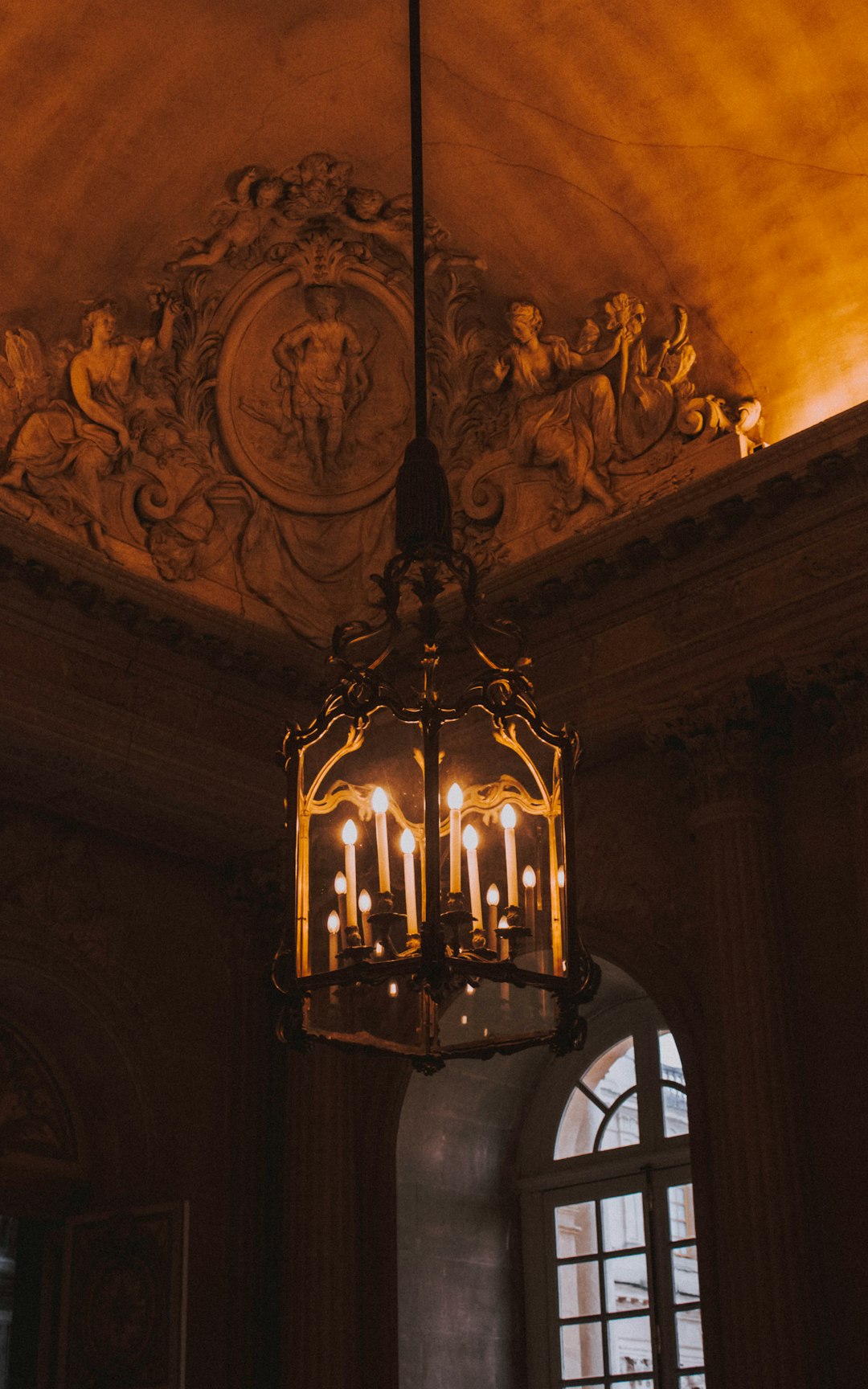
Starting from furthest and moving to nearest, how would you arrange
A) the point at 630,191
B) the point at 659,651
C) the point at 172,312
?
the point at 172,312 < the point at 630,191 < the point at 659,651

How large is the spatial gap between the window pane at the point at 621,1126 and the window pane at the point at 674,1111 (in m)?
0.26

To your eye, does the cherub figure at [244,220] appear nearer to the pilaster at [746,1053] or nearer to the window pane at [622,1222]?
the pilaster at [746,1053]

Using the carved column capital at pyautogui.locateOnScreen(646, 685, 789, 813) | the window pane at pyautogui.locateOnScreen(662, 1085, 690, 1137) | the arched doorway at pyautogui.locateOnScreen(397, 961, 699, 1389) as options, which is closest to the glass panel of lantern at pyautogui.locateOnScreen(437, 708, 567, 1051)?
the carved column capital at pyautogui.locateOnScreen(646, 685, 789, 813)

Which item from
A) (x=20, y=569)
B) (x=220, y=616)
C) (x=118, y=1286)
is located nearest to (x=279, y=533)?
(x=220, y=616)

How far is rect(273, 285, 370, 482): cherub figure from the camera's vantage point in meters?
10.6

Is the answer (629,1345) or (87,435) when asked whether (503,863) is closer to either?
(629,1345)

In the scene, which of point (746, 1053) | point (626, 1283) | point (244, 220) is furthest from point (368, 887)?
point (244, 220)

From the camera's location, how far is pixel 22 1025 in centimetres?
983

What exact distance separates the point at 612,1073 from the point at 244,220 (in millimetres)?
6006

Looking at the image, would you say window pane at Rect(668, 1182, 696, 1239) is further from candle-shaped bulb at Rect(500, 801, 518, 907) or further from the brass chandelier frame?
candle-shaped bulb at Rect(500, 801, 518, 907)

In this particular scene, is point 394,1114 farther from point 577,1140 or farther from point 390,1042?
point 390,1042

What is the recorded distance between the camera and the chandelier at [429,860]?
457 cm

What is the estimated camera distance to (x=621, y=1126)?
400 inches

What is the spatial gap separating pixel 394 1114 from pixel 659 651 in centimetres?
326
